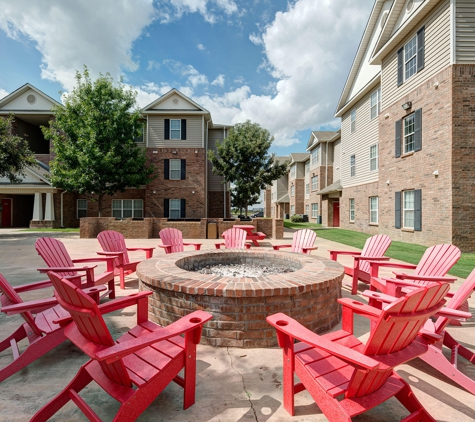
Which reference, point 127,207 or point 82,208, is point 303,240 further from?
point 82,208

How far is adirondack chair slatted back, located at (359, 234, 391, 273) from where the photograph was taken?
5.29 meters

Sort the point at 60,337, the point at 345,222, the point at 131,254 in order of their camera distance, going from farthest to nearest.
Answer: the point at 345,222, the point at 131,254, the point at 60,337

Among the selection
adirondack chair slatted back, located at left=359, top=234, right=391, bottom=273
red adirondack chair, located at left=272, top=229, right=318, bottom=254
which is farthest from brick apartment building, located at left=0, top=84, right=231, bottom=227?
adirondack chair slatted back, located at left=359, top=234, right=391, bottom=273

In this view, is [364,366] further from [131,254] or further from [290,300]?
[131,254]

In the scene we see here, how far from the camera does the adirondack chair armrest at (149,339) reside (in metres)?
1.60

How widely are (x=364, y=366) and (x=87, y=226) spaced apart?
15.2 metres

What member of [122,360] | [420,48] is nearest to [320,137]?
[420,48]

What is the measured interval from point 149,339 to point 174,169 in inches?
761

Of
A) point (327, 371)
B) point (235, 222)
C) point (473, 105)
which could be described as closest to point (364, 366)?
point (327, 371)

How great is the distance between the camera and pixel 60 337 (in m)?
2.69

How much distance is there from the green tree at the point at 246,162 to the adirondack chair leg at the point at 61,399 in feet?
60.1

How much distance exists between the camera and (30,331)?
2930 mm

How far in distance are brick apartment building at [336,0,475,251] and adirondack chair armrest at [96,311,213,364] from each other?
10.6 m

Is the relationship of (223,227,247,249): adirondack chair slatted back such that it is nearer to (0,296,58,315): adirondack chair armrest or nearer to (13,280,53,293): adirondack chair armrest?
(13,280,53,293): adirondack chair armrest
